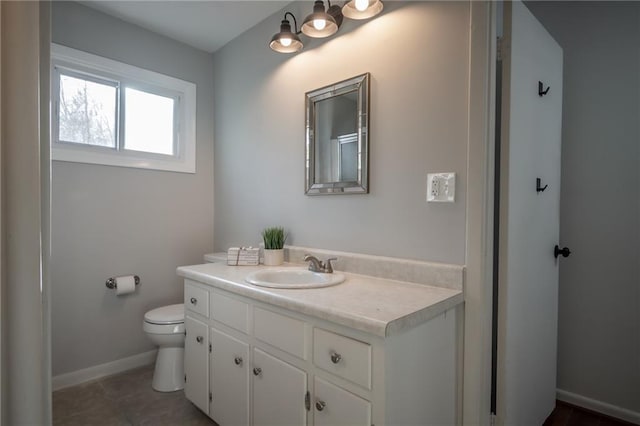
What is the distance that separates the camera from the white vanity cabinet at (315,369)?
3.55ft

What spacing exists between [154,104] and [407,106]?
199 cm

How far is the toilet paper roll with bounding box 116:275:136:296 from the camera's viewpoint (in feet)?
7.67

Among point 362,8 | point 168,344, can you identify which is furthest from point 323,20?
point 168,344

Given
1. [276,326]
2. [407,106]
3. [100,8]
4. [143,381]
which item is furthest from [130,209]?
[407,106]

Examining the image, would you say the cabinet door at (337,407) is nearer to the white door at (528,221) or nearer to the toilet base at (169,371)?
the white door at (528,221)

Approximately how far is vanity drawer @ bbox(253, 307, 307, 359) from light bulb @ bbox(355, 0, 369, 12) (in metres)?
1.44

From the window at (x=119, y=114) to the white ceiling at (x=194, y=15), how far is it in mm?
321

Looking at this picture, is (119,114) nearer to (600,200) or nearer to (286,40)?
→ (286,40)

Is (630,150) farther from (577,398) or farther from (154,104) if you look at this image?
(154,104)

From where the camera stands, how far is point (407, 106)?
5.26 feet

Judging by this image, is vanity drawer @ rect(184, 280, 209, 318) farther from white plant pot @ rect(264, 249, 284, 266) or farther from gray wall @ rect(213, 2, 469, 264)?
gray wall @ rect(213, 2, 469, 264)

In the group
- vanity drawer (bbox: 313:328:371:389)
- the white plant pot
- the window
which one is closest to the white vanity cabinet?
vanity drawer (bbox: 313:328:371:389)

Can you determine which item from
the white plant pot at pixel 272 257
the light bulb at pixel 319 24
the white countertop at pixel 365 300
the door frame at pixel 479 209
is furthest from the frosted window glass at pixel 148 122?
the door frame at pixel 479 209

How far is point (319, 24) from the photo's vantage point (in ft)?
5.68
